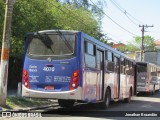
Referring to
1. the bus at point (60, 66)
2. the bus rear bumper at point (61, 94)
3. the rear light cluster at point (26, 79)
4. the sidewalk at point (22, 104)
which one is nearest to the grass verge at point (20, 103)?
the sidewalk at point (22, 104)

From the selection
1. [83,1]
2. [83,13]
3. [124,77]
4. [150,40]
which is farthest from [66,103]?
[150,40]

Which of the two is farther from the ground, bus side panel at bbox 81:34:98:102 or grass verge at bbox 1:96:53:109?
bus side panel at bbox 81:34:98:102

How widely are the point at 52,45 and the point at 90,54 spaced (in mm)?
1649

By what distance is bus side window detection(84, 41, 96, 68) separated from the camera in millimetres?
14873

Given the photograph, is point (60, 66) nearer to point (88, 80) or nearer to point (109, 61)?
point (88, 80)

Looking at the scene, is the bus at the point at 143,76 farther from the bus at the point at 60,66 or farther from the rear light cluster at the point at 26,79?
the rear light cluster at the point at 26,79

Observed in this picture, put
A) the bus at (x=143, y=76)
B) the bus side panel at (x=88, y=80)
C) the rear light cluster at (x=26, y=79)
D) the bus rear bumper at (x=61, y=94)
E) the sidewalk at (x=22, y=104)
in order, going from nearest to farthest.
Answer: the bus rear bumper at (x=61, y=94) < the bus side panel at (x=88, y=80) < the rear light cluster at (x=26, y=79) < the sidewalk at (x=22, y=104) < the bus at (x=143, y=76)

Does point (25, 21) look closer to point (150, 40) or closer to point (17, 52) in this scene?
point (17, 52)

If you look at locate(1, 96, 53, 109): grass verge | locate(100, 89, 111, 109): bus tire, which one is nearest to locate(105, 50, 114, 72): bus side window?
locate(100, 89, 111, 109): bus tire

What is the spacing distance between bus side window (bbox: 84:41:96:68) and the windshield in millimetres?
718

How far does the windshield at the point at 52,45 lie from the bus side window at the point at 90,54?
0.72m

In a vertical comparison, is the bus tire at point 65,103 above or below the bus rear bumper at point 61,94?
below

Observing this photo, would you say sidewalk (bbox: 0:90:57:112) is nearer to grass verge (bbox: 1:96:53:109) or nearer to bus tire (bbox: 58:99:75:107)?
grass verge (bbox: 1:96:53:109)

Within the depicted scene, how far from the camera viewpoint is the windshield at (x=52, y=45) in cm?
1442
